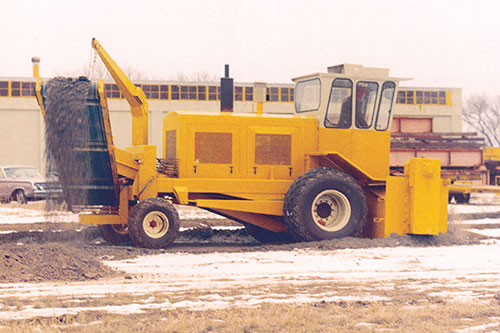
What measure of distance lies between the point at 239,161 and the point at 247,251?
203cm

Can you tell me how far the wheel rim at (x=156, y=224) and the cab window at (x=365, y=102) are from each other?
4235 millimetres

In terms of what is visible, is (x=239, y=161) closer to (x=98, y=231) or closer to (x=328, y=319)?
(x=98, y=231)

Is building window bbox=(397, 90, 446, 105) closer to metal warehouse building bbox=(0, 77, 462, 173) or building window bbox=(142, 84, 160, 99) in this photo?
metal warehouse building bbox=(0, 77, 462, 173)

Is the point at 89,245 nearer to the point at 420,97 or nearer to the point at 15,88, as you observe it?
the point at 15,88

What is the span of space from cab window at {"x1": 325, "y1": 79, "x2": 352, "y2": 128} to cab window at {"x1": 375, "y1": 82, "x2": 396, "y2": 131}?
66 centimetres

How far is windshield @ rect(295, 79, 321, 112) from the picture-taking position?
1480 cm

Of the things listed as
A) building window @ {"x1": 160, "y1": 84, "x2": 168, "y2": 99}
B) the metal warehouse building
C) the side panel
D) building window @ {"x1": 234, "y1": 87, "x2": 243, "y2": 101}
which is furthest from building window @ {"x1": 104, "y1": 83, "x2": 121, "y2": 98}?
the side panel

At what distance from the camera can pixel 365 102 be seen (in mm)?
14930

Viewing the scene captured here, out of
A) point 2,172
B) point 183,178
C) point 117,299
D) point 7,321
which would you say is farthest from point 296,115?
point 2,172

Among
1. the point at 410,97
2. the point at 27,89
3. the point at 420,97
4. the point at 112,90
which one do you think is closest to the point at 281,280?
the point at 112,90

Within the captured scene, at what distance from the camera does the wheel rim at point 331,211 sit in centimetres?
1409

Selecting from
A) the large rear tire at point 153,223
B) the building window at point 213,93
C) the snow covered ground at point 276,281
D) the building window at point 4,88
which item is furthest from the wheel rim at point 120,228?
the building window at point 4,88

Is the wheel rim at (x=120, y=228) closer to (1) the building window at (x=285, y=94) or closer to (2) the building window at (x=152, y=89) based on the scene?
(2) the building window at (x=152, y=89)

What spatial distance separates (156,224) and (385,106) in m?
5.11
